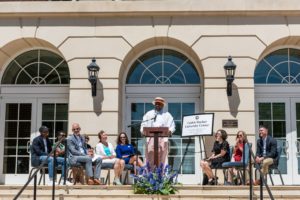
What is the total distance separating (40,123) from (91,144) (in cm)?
183

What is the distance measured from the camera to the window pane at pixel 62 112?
14.7m

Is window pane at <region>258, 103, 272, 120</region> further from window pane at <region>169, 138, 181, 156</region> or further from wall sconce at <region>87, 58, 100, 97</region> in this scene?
wall sconce at <region>87, 58, 100, 97</region>

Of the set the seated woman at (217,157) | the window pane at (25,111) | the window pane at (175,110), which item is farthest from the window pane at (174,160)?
the window pane at (25,111)

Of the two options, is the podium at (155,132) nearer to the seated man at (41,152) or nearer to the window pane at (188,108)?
the seated man at (41,152)

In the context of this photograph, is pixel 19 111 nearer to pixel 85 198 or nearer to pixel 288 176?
pixel 85 198

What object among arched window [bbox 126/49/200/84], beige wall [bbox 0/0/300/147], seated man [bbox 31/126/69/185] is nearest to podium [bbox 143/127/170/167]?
seated man [bbox 31/126/69/185]

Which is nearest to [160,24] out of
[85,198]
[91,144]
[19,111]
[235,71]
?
[235,71]

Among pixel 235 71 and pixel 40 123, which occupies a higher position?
pixel 235 71

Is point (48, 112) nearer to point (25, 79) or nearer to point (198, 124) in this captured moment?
point (25, 79)

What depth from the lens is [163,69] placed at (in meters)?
14.8

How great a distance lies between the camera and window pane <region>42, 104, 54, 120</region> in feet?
48.5

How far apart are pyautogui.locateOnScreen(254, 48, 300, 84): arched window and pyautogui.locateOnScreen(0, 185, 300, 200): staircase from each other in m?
4.69

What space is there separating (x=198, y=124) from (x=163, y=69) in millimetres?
2965

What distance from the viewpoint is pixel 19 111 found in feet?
48.9
